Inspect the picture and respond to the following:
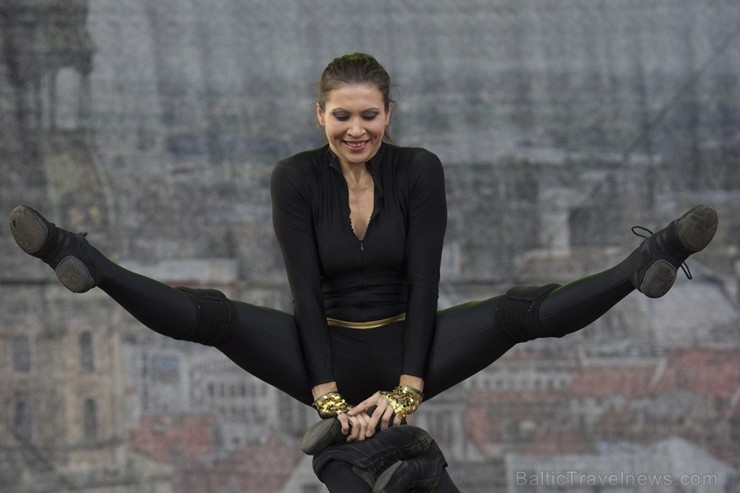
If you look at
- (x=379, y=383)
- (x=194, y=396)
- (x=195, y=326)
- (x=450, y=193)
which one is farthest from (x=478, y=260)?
(x=195, y=326)

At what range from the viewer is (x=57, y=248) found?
8.26ft

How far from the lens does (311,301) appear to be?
273cm

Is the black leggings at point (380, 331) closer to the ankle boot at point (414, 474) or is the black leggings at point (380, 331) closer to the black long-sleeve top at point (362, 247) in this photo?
the black long-sleeve top at point (362, 247)

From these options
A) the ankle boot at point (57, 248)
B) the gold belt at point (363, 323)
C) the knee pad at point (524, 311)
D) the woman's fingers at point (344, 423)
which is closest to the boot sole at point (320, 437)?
the woman's fingers at point (344, 423)

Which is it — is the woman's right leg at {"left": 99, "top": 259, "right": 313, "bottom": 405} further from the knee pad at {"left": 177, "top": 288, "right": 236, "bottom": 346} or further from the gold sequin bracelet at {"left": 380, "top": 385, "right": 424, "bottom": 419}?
the gold sequin bracelet at {"left": 380, "top": 385, "right": 424, "bottom": 419}

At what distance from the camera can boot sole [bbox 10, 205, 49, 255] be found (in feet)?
8.09

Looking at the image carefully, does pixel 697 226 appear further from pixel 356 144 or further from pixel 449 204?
pixel 449 204

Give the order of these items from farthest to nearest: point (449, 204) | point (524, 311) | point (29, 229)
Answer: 1. point (449, 204)
2. point (524, 311)
3. point (29, 229)

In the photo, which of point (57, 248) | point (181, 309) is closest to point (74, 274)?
point (57, 248)

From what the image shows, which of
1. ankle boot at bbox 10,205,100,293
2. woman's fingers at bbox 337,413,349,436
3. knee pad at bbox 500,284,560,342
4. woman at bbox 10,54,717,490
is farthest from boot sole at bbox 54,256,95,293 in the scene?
knee pad at bbox 500,284,560,342

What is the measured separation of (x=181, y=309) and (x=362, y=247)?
0.43 m

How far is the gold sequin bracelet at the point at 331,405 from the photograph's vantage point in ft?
8.75

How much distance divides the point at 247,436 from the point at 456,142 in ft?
4.18

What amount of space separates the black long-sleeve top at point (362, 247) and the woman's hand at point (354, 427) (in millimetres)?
125
